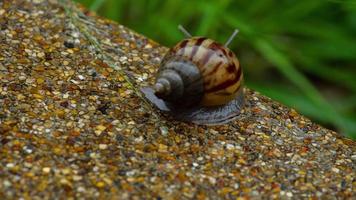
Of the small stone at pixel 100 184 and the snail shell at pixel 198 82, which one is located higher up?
the snail shell at pixel 198 82

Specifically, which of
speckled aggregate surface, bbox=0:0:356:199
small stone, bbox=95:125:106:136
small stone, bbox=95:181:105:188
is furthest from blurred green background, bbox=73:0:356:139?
small stone, bbox=95:181:105:188

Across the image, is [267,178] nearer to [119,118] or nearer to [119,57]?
[119,118]

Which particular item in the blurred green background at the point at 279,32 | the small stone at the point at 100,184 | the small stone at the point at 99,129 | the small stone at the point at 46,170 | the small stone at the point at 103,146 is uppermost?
the blurred green background at the point at 279,32

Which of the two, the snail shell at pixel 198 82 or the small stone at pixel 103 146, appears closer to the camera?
the small stone at pixel 103 146

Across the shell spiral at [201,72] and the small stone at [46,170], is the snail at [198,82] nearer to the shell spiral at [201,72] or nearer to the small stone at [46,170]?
the shell spiral at [201,72]

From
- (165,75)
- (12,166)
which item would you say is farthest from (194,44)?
(12,166)

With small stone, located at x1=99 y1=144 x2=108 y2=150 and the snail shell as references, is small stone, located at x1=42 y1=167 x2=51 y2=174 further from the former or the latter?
the snail shell

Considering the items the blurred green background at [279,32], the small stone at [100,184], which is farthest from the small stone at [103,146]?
the blurred green background at [279,32]
